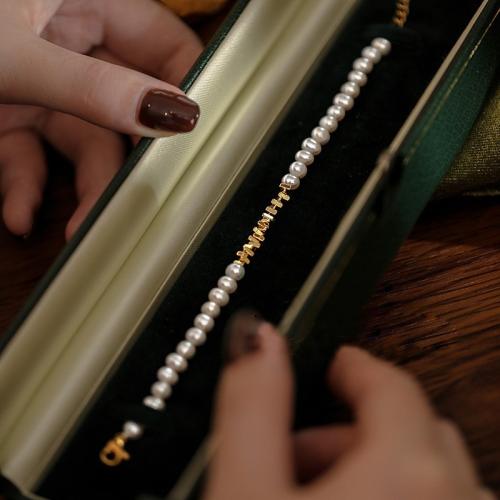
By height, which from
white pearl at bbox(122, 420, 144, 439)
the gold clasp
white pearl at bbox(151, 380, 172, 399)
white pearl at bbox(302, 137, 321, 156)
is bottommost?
the gold clasp

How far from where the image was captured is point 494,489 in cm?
33

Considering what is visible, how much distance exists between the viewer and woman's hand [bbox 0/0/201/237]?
0.43 m

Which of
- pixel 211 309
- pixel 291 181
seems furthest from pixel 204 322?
pixel 291 181

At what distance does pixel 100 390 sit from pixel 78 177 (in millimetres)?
227

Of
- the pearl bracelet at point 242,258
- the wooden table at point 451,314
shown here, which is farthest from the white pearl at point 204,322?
the wooden table at point 451,314

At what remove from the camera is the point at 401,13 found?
520 millimetres

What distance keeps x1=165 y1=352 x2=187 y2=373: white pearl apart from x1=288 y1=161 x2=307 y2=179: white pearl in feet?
0.52

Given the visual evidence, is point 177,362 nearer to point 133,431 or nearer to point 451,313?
point 133,431

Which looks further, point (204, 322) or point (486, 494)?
point (204, 322)

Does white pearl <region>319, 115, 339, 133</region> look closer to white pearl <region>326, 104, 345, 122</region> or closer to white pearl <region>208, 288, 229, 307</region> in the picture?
white pearl <region>326, 104, 345, 122</region>

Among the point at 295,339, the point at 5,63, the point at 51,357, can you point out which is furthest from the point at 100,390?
the point at 5,63

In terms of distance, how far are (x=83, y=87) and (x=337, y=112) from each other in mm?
188

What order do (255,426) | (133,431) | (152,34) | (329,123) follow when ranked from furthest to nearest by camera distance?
(152,34), (329,123), (133,431), (255,426)

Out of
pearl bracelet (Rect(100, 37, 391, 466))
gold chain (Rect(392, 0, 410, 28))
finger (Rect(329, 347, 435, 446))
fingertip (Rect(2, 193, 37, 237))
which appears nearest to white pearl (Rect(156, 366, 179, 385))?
pearl bracelet (Rect(100, 37, 391, 466))
